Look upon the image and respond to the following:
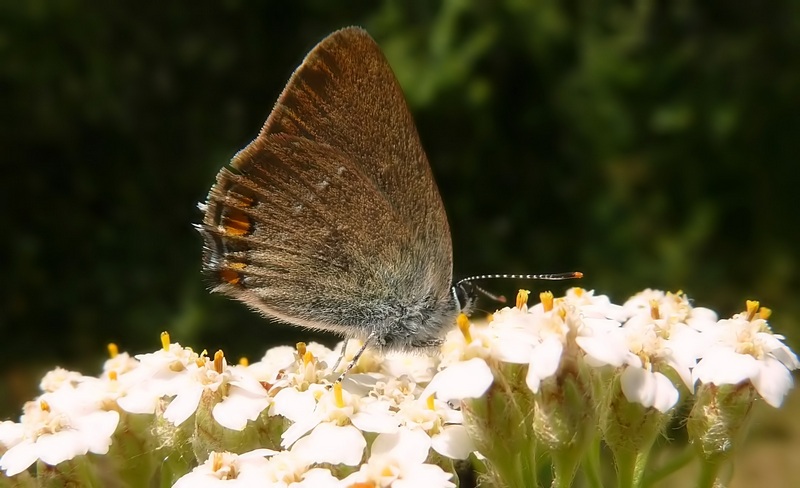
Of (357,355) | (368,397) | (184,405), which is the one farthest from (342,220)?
(184,405)

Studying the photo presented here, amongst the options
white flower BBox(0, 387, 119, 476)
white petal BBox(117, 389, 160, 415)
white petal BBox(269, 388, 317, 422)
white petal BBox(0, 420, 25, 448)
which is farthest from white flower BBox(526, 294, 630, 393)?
white petal BBox(0, 420, 25, 448)

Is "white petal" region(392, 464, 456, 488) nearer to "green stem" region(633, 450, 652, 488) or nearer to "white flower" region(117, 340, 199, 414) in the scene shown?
"green stem" region(633, 450, 652, 488)

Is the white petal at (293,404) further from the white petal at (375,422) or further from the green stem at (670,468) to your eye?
the green stem at (670,468)

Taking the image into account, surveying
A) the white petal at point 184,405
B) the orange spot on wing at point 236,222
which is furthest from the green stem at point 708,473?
the orange spot on wing at point 236,222

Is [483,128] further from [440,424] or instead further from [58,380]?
[440,424]

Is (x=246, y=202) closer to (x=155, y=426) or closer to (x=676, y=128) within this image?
(x=155, y=426)
